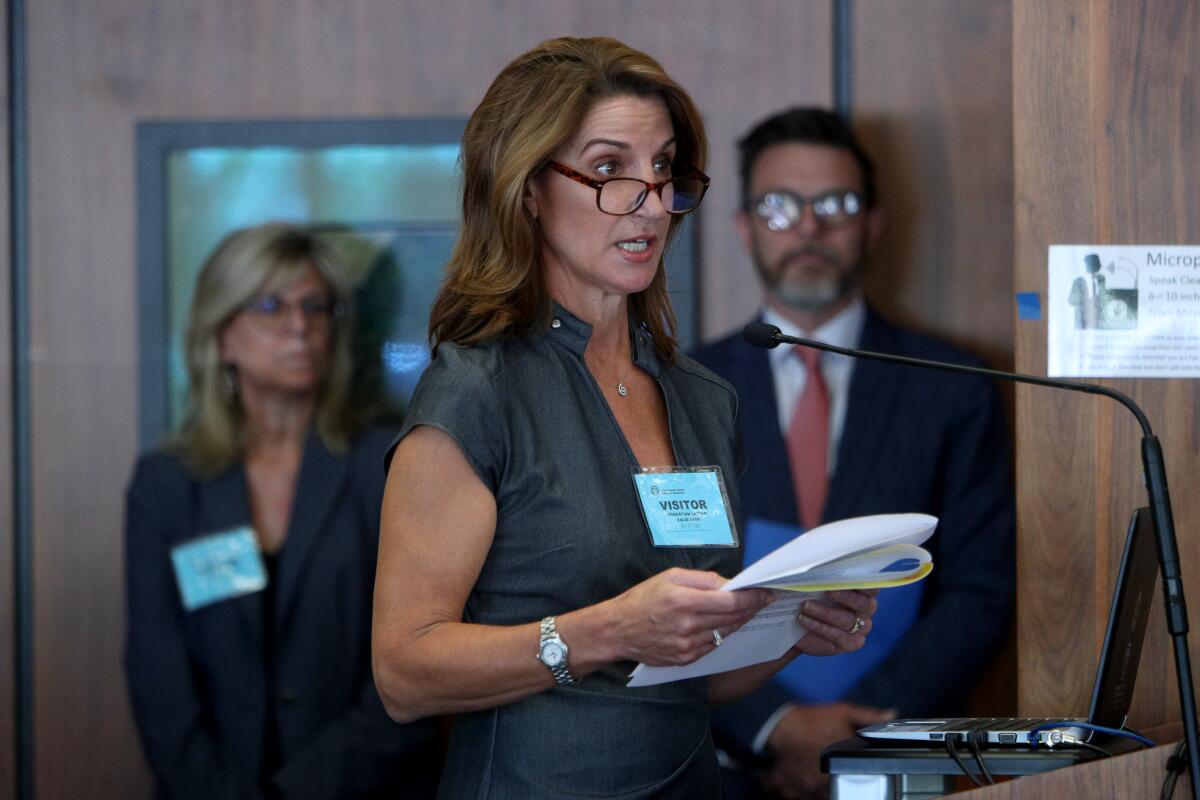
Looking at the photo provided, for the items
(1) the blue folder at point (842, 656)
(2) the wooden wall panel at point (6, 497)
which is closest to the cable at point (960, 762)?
(1) the blue folder at point (842, 656)

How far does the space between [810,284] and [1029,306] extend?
3.07 ft

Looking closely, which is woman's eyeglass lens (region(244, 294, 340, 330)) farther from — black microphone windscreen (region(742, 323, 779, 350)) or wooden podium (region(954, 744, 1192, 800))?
wooden podium (region(954, 744, 1192, 800))

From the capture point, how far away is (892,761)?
1.69 m

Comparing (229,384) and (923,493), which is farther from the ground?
(229,384)

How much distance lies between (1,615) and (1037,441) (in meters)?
2.68

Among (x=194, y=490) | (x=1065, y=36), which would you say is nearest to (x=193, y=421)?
(x=194, y=490)

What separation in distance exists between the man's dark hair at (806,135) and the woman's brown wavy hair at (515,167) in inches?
57.8

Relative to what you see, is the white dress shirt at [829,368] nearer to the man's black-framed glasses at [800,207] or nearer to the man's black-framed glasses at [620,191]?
the man's black-framed glasses at [800,207]

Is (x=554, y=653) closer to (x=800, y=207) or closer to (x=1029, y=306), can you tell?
(x=1029, y=306)

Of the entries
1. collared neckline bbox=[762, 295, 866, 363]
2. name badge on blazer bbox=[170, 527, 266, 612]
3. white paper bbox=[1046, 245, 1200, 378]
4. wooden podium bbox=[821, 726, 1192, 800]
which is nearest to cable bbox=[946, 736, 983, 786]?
wooden podium bbox=[821, 726, 1192, 800]

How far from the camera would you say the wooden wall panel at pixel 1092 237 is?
97.6 inches

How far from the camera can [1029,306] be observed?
2.51m

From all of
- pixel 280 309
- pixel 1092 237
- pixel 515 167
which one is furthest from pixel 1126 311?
pixel 280 309

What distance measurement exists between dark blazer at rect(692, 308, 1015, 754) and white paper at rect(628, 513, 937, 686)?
1.23m
